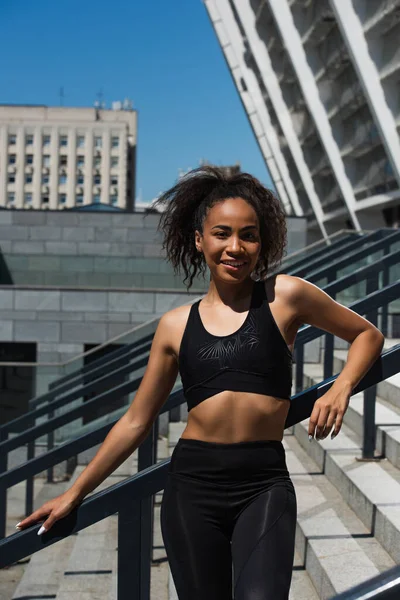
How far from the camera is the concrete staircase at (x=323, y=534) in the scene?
3357 millimetres

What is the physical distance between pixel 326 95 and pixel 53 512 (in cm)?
3456

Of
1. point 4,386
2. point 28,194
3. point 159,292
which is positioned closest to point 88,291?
point 159,292

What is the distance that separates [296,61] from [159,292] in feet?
80.0

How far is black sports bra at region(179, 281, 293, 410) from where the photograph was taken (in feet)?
7.29

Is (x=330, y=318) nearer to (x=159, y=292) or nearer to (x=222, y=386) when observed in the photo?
(x=222, y=386)

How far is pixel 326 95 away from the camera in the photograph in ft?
114

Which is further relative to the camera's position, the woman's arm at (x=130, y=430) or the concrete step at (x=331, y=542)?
the concrete step at (x=331, y=542)

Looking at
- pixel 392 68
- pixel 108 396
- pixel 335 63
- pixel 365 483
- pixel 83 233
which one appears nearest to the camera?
pixel 365 483

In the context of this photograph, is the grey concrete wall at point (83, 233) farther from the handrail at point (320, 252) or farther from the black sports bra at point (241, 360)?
the black sports bra at point (241, 360)

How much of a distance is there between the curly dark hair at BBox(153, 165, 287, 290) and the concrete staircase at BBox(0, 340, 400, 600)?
866mm

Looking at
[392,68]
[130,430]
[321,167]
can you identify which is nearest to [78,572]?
[130,430]

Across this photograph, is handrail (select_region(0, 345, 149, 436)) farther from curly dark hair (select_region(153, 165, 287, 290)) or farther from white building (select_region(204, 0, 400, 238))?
white building (select_region(204, 0, 400, 238))

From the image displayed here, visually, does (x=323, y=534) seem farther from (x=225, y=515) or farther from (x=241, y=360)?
(x=241, y=360)

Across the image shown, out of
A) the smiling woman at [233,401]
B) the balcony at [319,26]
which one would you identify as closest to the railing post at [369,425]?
the smiling woman at [233,401]
